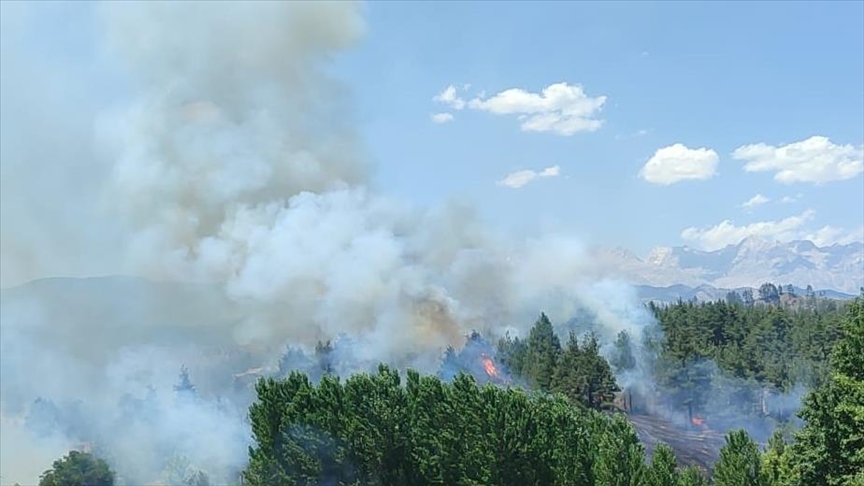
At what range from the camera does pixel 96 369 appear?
9356 centimetres

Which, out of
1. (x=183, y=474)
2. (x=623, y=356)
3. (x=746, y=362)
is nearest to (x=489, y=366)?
(x=623, y=356)

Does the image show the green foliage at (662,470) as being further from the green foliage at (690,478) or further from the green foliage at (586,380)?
the green foliage at (586,380)

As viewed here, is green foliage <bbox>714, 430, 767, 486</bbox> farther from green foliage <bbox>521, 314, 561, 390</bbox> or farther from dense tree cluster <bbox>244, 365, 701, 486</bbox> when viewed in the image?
green foliage <bbox>521, 314, 561, 390</bbox>

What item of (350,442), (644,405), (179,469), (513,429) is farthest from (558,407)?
(644,405)

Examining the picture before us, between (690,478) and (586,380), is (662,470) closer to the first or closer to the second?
(690,478)

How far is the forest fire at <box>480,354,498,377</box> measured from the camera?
3431 inches

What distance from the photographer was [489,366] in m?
88.6

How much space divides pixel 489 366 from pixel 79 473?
45727 millimetres

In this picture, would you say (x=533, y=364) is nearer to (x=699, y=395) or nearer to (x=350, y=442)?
(x=699, y=395)

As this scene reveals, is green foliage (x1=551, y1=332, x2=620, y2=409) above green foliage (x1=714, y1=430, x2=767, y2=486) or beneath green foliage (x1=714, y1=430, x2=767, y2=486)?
above

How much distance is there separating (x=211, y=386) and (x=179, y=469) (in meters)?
55.9

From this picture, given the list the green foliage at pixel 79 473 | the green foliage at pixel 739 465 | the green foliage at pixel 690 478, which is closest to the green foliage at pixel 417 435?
the green foliage at pixel 690 478

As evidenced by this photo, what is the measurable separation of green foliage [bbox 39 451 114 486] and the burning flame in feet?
138

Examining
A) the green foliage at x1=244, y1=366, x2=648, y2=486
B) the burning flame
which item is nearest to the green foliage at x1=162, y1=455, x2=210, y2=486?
the green foliage at x1=244, y1=366, x2=648, y2=486
